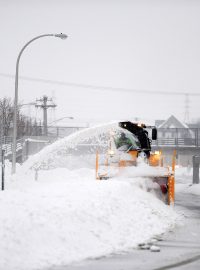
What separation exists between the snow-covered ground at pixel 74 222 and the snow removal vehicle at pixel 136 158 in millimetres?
1387

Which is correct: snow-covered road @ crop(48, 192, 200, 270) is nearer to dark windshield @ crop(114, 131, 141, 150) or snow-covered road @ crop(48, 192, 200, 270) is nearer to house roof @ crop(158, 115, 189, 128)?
dark windshield @ crop(114, 131, 141, 150)

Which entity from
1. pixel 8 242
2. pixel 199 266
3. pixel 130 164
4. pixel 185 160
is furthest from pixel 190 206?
pixel 185 160

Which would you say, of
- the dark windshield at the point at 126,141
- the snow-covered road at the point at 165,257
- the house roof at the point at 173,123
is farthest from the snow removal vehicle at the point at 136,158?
the house roof at the point at 173,123

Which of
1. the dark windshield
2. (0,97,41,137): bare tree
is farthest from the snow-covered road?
(0,97,41,137): bare tree

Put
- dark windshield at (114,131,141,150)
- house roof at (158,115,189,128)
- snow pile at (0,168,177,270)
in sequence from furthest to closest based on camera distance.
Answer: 1. house roof at (158,115,189,128)
2. dark windshield at (114,131,141,150)
3. snow pile at (0,168,177,270)

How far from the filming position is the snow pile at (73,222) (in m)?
8.11

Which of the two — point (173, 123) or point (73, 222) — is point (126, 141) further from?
point (173, 123)

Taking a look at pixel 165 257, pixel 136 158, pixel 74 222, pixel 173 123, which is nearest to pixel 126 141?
pixel 136 158

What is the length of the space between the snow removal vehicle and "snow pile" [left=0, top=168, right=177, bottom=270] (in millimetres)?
1586

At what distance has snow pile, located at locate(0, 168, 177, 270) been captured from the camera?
811 cm

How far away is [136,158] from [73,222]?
690 cm

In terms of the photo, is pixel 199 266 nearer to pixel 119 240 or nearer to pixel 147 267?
pixel 147 267

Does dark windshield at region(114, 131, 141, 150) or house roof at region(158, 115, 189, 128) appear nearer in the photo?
dark windshield at region(114, 131, 141, 150)

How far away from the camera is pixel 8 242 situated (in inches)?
317
